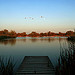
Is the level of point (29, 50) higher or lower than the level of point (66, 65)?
lower

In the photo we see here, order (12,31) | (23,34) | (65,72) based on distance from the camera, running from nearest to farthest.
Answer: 1. (65,72)
2. (12,31)
3. (23,34)

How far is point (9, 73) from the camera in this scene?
89.6 inches

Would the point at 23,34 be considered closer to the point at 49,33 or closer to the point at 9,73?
the point at 49,33

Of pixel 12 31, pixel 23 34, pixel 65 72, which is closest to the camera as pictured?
pixel 65 72

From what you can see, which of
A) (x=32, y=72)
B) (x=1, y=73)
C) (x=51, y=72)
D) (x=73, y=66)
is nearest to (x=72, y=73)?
(x=73, y=66)

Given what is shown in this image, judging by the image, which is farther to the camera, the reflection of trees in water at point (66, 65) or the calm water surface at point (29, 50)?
the calm water surface at point (29, 50)

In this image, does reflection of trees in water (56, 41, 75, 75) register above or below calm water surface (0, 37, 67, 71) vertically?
above

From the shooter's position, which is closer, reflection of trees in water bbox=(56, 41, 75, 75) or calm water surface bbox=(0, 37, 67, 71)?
reflection of trees in water bbox=(56, 41, 75, 75)

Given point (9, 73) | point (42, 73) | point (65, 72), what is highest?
point (65, 72)

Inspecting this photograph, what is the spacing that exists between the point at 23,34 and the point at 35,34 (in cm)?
900

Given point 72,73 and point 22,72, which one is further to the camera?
point 22,72

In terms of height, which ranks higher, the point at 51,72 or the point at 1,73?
the point at 1,73

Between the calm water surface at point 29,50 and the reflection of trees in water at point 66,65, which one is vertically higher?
the reflection of trees in water at point 66,65

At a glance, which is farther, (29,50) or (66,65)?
(29,50)
